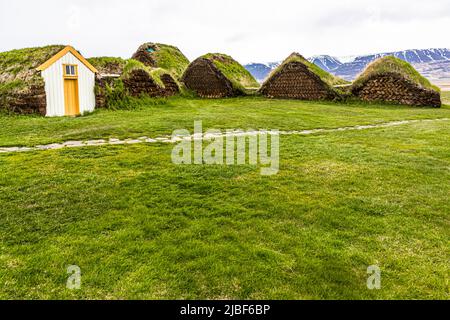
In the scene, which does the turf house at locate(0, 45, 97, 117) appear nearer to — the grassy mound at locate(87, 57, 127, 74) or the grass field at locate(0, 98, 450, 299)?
the grassy mound at locate(87, 57, 127, 74)

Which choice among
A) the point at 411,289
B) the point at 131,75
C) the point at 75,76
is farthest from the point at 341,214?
the point at 131,75

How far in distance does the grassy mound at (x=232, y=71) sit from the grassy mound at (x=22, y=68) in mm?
15001

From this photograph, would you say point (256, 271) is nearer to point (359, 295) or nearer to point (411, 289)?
point (359, 295)

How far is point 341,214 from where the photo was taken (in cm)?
618

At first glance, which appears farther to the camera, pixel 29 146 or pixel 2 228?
pixel 29 146

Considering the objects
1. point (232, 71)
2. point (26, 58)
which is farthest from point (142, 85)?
point (232, 71)

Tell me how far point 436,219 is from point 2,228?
7.15 metres

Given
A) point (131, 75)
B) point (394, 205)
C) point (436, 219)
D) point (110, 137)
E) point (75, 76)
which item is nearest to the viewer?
point (436, 219)

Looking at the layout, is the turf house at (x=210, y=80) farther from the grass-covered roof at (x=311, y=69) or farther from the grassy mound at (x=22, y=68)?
the grassy mound at (x=22, y=68)

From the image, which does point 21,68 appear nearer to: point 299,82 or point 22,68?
point 22,68

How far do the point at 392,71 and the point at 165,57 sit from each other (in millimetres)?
24137

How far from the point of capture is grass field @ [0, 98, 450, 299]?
4258 millimetres

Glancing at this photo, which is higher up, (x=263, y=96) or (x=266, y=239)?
(x=263, y=96)

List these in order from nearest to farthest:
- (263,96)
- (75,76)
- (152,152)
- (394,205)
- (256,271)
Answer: (256,271)
(394,205)
(152,152)
(75,76)
(263,96)
